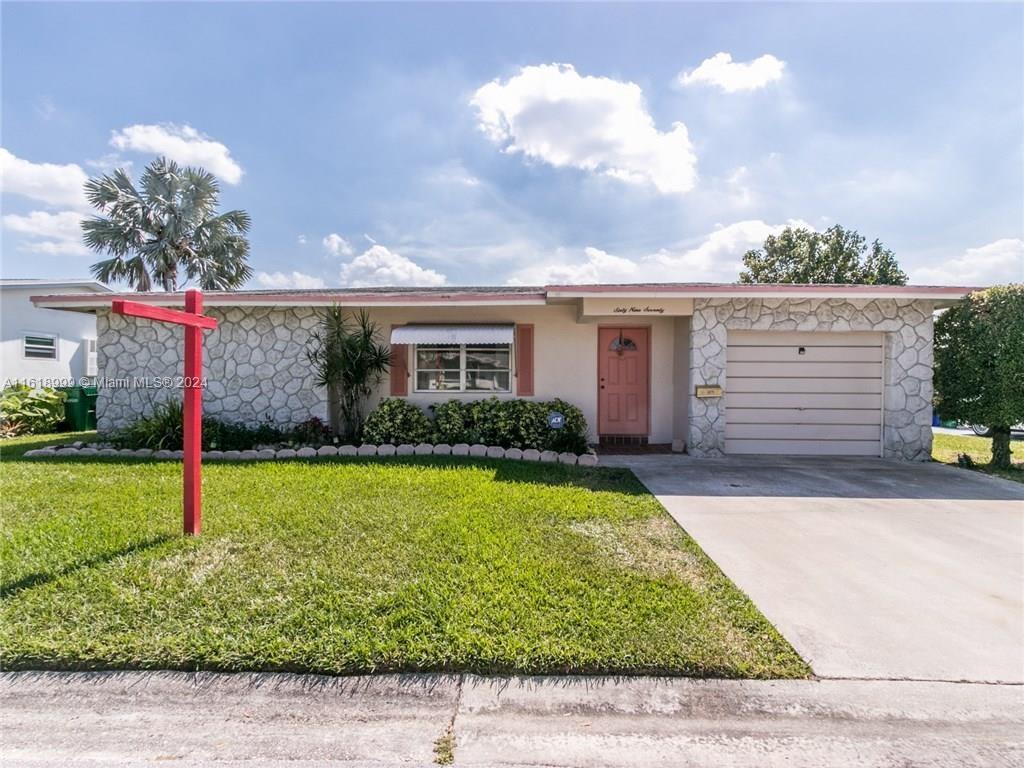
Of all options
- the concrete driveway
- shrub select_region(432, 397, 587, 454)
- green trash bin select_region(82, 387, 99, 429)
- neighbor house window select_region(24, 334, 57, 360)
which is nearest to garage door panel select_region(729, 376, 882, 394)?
the concrete driveway

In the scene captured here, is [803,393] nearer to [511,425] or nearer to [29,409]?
[511,425]

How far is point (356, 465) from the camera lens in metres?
7.82

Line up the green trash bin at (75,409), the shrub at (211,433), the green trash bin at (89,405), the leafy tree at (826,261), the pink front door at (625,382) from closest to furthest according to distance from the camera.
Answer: the shrub at (211,433) → the pink front door at (625,382) → the green trash bin at (75,409) → the green trash bin at (89,405) → the leafy tree at (826,261)

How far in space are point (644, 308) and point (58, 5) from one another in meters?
11.1

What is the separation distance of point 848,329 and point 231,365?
13.4m

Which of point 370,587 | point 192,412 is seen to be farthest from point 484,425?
point 370,587

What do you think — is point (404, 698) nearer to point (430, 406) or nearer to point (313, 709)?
point (313, 709)

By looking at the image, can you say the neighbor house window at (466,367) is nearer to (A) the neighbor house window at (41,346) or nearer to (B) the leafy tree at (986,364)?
(B) the leafy tree at (986,364)

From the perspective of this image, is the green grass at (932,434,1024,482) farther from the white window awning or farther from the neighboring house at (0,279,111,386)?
the neighboring house at (0,279,111,386)

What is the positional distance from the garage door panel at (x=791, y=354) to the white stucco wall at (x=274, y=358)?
1.61m

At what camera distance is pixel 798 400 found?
9820mm

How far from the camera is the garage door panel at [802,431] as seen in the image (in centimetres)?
970

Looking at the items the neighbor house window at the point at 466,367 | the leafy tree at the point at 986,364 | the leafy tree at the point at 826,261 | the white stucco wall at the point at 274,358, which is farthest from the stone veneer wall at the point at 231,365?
the leafy tree at the point at 826,261

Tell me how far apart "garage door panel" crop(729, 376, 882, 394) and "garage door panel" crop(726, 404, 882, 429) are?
421mm
